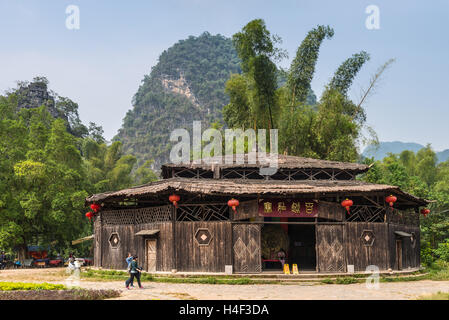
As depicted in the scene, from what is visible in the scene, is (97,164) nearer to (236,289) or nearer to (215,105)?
(236,289)

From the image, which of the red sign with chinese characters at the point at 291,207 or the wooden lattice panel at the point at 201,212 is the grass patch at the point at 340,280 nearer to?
the red sign with chinese characters at the point at 291,207

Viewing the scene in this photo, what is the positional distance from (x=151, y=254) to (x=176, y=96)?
92.8m

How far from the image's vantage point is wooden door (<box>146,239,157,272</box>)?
57.2ft

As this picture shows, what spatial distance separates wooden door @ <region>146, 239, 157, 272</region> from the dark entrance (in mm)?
6944

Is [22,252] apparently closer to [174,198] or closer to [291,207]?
[174,198]

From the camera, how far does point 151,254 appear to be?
57.7 ft

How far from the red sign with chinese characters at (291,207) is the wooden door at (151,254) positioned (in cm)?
470

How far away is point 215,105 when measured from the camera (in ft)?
342

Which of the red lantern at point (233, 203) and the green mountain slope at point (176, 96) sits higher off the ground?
the green mountain slope at point (176, 96)

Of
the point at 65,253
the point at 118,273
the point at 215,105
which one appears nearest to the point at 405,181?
the point at 118,273

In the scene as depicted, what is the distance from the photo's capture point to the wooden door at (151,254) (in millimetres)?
17422

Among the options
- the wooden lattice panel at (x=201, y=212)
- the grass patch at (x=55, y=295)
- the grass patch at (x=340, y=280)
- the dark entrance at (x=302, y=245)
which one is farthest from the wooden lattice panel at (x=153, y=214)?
the dark entrance at (x=302, y=245)

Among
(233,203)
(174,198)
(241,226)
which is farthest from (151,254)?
(233,203)

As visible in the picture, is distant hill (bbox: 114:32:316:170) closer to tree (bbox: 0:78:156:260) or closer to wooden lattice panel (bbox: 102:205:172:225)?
tree (bbox: 0:78:156:260)
